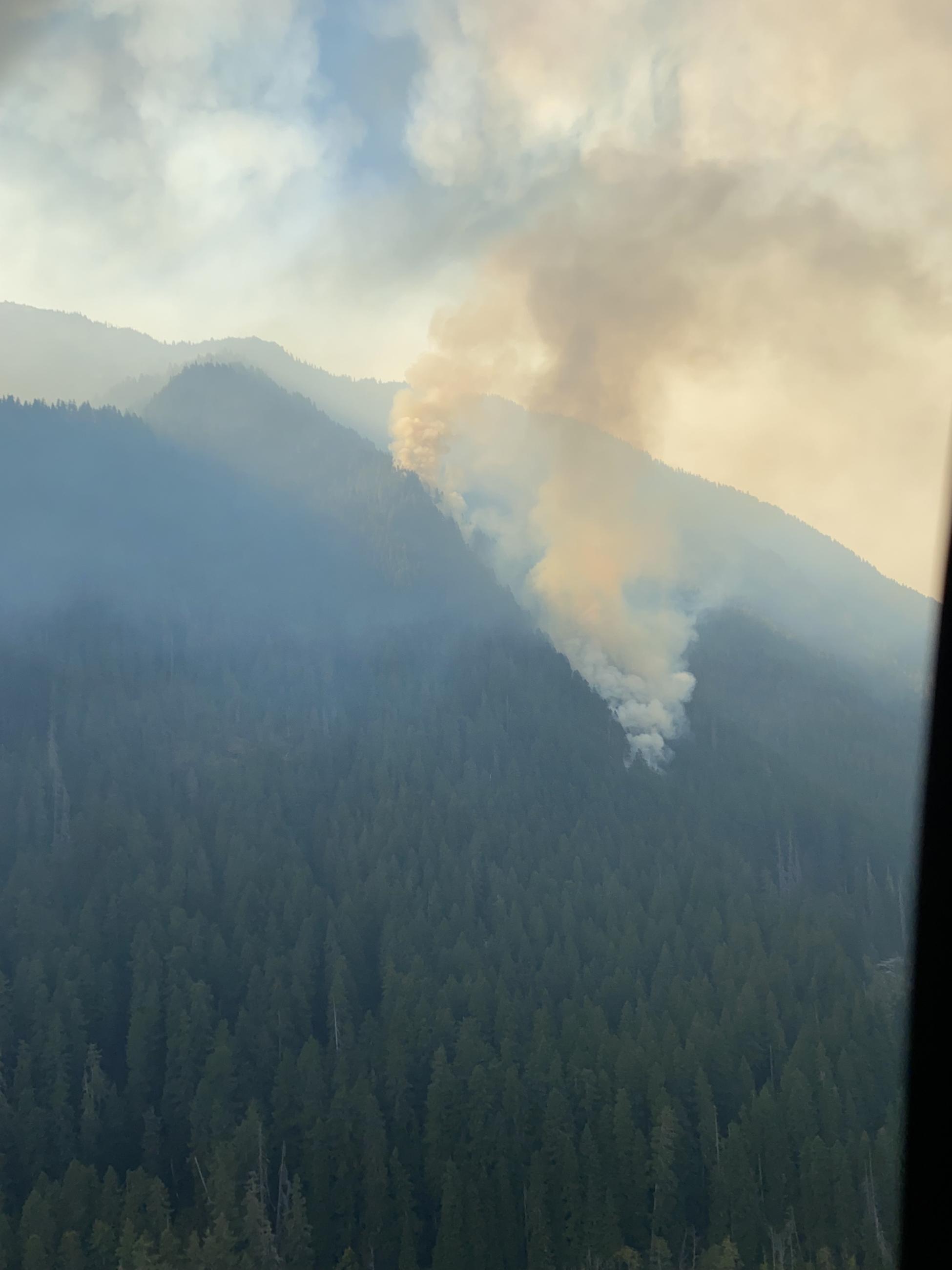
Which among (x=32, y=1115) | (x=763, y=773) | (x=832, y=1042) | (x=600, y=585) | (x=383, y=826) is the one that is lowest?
(x=32, y=1115)

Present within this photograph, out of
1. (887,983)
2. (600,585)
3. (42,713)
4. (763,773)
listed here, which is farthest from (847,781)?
(42,713)

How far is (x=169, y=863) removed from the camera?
301 feet

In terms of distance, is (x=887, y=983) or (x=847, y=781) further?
(x=847, y=781)

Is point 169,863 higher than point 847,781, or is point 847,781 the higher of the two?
point 847,781

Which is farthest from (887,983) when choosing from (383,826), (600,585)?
(600,585)

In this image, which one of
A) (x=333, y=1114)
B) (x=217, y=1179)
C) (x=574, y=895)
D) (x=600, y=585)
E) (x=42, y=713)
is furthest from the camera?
(x=600, y=585)

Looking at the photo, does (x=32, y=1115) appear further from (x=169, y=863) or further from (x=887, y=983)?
(x=887, y=983)

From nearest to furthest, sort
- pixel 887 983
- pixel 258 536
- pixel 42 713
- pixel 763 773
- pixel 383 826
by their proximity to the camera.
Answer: pixel 887 983 < pixel 383 826 < pixel 42 713 < pixel 763 773 < pixel 258 536

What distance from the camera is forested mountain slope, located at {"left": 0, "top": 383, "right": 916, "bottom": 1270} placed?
53.5 metres

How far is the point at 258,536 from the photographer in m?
180

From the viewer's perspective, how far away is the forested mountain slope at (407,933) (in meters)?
53.5

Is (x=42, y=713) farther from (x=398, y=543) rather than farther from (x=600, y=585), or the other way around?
(x=600, y=585)

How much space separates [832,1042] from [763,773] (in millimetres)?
71624

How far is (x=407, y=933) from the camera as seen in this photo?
84.5 m
